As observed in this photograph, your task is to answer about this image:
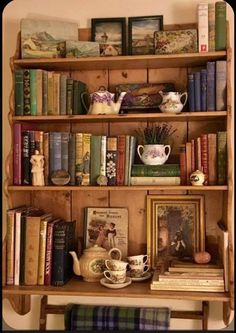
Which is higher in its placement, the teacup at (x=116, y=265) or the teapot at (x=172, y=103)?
the teapot at (x=172, y=103)

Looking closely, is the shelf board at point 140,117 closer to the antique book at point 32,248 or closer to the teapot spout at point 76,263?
the antique book at point 32,248

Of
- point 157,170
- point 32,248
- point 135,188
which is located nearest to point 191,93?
point 157,170

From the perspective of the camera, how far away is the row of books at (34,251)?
1856 millimetres

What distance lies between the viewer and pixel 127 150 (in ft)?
6.18

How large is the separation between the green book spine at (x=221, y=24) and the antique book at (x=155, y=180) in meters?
0.53

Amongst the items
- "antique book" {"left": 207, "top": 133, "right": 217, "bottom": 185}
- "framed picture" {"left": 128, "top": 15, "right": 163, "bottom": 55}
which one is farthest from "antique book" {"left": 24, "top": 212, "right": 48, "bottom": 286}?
"framed picture" {"left": 128, "top": 15, "right": 163, "bottom": 55}

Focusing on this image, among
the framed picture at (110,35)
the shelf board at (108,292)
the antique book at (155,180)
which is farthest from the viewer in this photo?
the framed picture at (110,35)

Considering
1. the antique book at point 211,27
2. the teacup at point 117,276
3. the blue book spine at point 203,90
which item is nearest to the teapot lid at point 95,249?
the teacup at point 117,276

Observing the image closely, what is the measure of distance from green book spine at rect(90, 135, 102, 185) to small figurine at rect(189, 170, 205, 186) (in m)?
0.37

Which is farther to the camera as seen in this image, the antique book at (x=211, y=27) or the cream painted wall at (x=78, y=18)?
the cream painted wall at (x=78, y=18)

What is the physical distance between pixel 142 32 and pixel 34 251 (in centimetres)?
100

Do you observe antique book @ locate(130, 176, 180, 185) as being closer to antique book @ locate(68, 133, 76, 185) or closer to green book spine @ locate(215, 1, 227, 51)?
antique book @ locate(68, 133, 76, 185)

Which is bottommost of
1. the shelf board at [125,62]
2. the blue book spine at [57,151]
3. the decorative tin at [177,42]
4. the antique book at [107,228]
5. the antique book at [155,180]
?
the antique book at [107,228]

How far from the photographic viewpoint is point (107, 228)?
2.03 m
